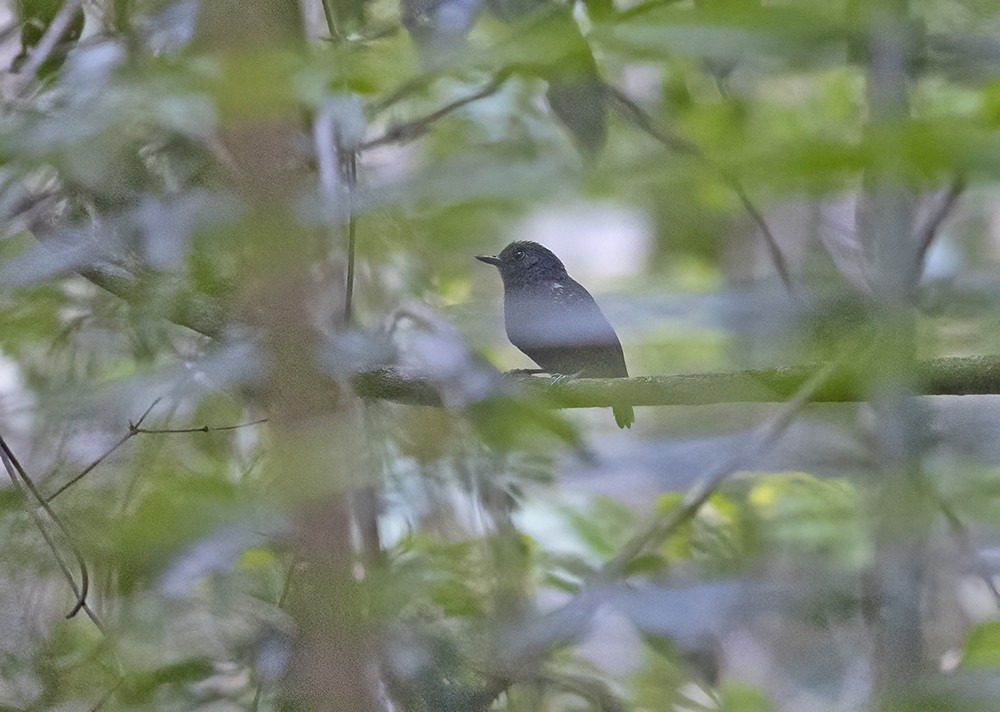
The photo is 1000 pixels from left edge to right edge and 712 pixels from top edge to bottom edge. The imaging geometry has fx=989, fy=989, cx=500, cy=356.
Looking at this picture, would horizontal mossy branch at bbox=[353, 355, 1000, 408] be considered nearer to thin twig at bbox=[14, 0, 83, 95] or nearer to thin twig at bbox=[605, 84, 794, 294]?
thin twig at bbox=[605, 84, 794, 294]

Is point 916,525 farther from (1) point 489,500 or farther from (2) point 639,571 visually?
(1) point 489,500

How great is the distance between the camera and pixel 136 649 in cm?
55

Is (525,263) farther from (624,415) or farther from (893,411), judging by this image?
(893,411)

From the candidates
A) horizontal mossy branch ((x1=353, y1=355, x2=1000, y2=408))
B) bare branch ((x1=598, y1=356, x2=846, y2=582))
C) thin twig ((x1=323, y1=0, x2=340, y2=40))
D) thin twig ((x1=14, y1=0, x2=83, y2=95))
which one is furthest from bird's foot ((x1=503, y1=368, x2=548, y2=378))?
thin twig ((x1=14, y1=0, x2=83, y2=95))

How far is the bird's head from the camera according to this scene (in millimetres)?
569

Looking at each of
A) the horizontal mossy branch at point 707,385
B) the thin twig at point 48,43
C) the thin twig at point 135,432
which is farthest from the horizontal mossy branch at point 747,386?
the thin twig at point 48,43

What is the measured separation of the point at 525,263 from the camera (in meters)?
0.71

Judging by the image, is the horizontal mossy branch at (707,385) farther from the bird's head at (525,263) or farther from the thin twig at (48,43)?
the thin twig at (48,43)

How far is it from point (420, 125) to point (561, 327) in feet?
0.61

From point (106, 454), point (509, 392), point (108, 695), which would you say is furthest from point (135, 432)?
point (509, 392)

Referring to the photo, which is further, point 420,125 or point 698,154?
point 420,125

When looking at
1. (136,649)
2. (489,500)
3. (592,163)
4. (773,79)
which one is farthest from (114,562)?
(773,79)

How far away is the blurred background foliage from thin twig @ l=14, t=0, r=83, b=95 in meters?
0.18

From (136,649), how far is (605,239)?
0.34 metres
